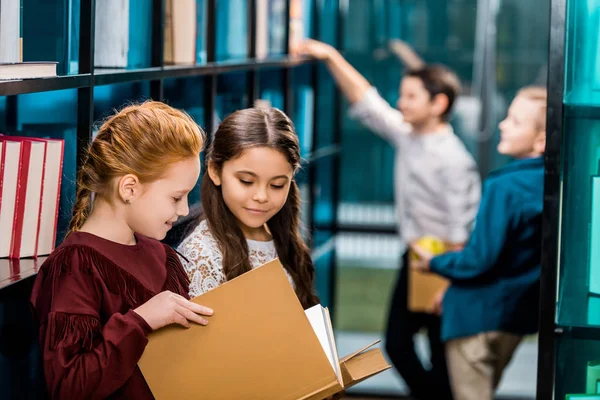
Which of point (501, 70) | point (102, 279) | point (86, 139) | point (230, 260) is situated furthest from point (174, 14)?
point (501, 70)

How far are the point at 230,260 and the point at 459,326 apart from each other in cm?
155

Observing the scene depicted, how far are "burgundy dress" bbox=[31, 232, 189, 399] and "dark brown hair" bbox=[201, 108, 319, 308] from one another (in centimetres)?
33

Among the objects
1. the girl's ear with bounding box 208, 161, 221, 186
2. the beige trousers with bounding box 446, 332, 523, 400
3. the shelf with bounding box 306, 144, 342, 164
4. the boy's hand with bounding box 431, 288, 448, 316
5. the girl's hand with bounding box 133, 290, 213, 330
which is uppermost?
the girl's ear with bounding box 208, 161, 221, 186

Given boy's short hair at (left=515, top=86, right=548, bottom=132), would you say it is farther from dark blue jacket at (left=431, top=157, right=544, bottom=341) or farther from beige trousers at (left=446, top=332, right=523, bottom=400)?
beige trousers at (left=446, top=332, right=523, bottom=400)

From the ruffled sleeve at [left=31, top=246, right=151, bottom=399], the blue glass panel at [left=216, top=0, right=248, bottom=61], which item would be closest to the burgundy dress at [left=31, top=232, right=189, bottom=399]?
the ruffled sleeve at [left=31, top=246, right=151, bottom=399]

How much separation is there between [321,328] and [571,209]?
2.09ft

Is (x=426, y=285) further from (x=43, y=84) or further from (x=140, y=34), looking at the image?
(x=43, y=84)

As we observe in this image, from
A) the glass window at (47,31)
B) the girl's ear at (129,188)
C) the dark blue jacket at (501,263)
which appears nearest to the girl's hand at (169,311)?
the girl's ear at (129,188)

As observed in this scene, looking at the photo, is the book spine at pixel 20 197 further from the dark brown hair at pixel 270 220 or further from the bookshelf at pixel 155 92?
the dark brown hair at pixel 270 220

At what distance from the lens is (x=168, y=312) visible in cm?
156

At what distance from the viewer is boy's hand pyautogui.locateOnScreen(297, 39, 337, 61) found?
3.89 metres

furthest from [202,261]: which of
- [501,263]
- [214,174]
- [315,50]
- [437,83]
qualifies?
[437,83]

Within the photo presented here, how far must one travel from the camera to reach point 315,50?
395cm

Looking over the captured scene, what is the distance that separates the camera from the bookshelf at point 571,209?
196cm
